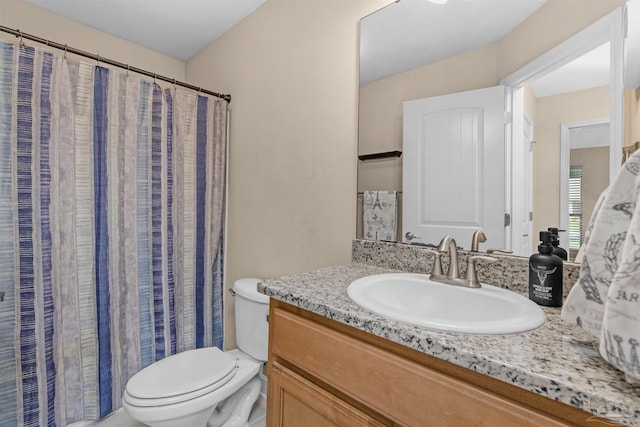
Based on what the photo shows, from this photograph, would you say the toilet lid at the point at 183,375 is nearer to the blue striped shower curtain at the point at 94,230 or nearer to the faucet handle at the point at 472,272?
the blue striped shower curtain at the point at 94,230

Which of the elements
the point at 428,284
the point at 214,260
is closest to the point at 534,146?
the point at 428,284

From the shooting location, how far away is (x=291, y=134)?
1.61 metres

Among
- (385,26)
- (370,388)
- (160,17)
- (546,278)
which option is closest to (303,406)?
(370,388)

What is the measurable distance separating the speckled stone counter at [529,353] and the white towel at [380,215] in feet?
1.49

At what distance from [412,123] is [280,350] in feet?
3.20

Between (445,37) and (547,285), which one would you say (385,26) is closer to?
(445,37)

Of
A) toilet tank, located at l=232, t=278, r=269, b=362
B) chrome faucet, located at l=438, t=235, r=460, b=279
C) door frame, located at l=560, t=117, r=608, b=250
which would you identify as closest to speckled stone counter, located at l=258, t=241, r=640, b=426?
door frame, located at l=560, t=117, r=608, b=250

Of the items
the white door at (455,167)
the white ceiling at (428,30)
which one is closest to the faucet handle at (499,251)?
the white door at (455,167)

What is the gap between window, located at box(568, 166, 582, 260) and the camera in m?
0.86

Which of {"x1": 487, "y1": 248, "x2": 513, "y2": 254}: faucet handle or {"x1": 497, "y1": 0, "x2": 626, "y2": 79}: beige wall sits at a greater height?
{"x1": 497, "y1": 0, "x2": 626, "y2": 79}: beige wall

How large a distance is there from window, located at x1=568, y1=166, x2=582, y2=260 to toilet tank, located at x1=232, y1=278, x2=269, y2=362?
121cm

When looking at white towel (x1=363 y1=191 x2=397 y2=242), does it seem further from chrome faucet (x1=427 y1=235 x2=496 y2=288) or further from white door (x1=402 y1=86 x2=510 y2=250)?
Result: chrome faucet (x1=427 y1=235 x2=496 y2=288)

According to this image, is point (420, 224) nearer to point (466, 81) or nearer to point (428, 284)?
point (428, 284)

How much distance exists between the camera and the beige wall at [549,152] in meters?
0.87
